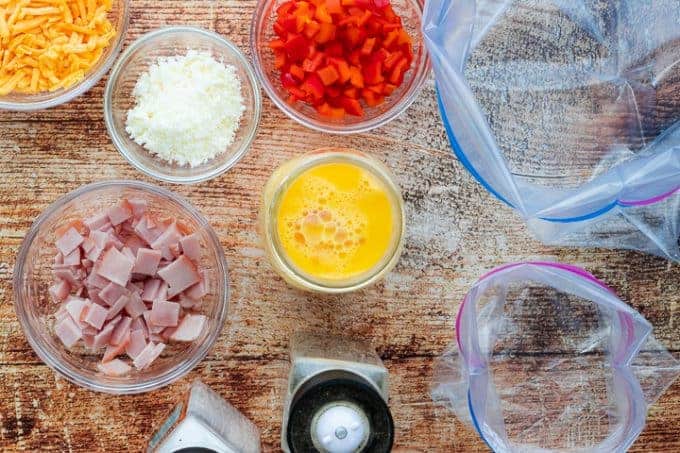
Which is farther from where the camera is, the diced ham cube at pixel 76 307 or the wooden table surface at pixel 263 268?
the wooden table surface at pixel 263 268

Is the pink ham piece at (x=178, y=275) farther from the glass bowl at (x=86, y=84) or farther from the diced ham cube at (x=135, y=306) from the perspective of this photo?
the glass bowl at (x=86, y=84)

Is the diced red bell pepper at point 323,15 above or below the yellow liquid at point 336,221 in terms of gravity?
above

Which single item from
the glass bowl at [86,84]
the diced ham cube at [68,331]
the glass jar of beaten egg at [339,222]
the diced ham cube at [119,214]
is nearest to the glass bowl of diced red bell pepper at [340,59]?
the glass jar of beaten egg at [339,222]

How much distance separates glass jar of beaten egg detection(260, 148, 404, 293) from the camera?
Result: 1.44 metres

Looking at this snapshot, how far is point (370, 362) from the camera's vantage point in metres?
1.54

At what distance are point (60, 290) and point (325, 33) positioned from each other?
2.26 ft

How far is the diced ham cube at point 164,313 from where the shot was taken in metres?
1.44

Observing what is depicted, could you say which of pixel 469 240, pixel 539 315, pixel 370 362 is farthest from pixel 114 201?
pixel 539 315

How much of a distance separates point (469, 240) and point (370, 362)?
0.33m

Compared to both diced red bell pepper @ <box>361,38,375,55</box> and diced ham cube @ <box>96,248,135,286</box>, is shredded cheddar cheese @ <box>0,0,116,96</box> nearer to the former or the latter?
diced ham cube @ <box>96,248,135,286</box>

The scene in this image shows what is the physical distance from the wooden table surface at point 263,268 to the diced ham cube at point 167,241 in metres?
0.11

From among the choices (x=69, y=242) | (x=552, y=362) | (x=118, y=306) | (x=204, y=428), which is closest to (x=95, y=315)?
(x=118, y=306)

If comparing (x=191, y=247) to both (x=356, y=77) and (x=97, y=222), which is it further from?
(x=356, y=77)

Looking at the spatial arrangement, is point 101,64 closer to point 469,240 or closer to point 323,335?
point 323,335
